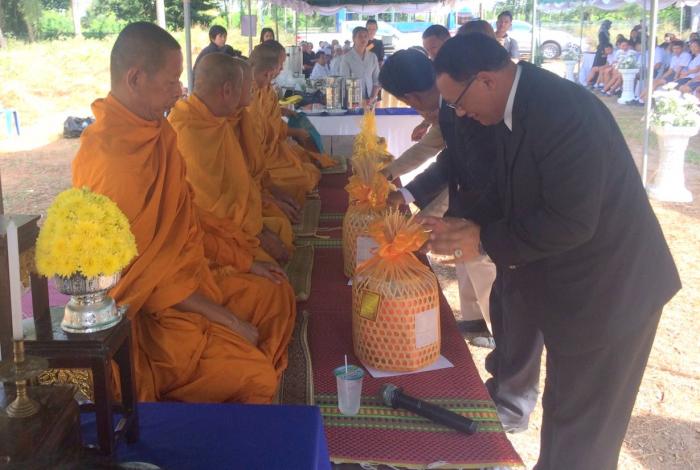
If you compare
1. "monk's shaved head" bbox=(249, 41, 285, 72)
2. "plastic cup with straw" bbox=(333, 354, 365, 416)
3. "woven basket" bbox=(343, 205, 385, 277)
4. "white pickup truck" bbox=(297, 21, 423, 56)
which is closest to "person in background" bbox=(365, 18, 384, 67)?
"monk's shaved head" bbox=(249, 41, 285, 72)

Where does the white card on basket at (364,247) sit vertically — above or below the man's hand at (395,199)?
below

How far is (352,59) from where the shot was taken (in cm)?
1014

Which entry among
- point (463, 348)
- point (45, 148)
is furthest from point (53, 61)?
point (463, 348)

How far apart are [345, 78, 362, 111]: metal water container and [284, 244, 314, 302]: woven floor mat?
409cm

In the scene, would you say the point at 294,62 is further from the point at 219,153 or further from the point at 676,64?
the point at 676,64

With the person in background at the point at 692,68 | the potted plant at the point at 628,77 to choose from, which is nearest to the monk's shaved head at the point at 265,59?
the person in background at the point at 692,68

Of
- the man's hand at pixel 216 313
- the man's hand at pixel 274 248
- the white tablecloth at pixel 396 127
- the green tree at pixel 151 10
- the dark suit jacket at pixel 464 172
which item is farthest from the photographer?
the green tree at pixel 151 10

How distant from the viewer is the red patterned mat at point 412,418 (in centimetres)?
182

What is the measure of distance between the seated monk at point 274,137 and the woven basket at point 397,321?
2646 millimetres

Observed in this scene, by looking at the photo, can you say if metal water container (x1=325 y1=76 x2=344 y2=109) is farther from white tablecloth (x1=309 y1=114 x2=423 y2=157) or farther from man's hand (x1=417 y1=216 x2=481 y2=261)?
man's hand (x1=417 y1=216 x2=481 y2=261)

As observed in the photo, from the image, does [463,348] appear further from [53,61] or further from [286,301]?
[53,61]

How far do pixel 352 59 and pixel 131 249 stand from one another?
9.34 m

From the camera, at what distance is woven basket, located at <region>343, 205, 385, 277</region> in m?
2.83

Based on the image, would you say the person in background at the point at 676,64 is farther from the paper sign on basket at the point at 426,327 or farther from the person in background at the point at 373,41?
the paper sign on basket at the point at 426,327
